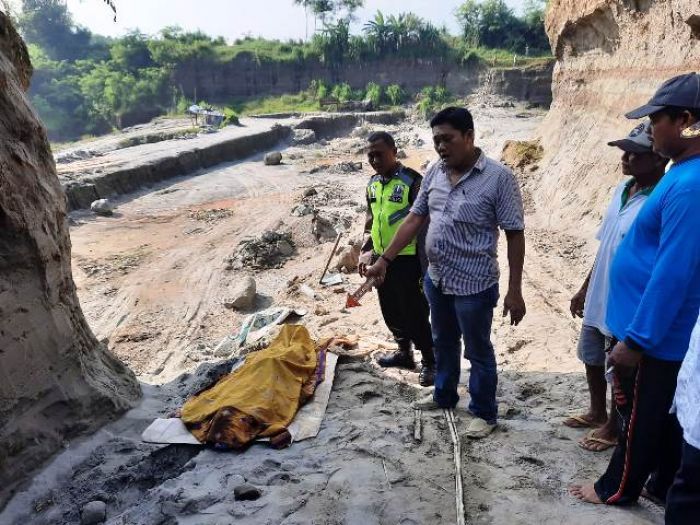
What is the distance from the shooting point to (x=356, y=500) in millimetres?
2562

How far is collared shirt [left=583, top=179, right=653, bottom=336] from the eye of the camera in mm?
2623

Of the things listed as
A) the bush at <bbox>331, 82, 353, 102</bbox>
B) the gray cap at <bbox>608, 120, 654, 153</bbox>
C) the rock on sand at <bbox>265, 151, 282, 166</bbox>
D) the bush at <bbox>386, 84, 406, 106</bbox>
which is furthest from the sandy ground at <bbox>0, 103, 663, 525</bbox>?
the bush at <bbox>331, 82, 353, 102</bbox>

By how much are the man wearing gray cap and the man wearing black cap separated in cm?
30

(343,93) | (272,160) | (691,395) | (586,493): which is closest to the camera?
(691,395)

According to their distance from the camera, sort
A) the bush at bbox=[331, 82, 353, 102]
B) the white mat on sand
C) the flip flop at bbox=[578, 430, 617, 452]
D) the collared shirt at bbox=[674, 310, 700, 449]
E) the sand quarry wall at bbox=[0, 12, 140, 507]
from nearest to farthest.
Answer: the collared shirt at bbox=[674, 310, 700, 449] < the flip flop at bbox=[578, 430, 617, 452] < the sand quarry wall at bbox=[0, 12, 140, 507] < the white mat on sand < the bush at bbox=[331, 82, 353, 102]

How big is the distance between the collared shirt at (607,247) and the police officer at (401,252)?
148cm

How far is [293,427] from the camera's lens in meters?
3.38

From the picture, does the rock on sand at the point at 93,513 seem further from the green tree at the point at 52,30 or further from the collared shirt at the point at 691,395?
the green tree at the point at 52,30

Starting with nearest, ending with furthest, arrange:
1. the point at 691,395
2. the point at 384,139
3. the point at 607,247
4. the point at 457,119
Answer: the point at 691,395 → the point at 607,247 → the point at 457,119 → the point at 384,139

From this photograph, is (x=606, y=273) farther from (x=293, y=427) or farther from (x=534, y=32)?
(x=534, y=32)

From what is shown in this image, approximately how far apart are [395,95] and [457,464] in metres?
39.8

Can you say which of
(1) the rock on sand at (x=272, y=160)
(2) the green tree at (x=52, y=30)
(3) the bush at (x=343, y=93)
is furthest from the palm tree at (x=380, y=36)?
(2) the green tree at (x=52, y=30)

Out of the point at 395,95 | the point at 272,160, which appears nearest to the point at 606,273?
the point at 272,160

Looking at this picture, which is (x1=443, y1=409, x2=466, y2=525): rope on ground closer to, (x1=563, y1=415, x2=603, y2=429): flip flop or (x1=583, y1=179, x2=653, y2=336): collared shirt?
(x1=563, y1=415, x2=603, y2=429): flip flop
